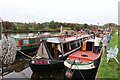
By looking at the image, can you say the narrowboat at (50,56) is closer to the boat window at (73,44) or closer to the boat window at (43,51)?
the boat window at (43,51)

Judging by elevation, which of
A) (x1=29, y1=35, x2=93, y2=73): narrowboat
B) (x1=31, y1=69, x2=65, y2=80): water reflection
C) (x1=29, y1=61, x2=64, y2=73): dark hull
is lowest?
(x1=31, y1=69, x2=65, y2=80): water reflection

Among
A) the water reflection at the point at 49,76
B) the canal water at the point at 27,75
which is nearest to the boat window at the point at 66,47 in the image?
the canal water at the point at 27,75

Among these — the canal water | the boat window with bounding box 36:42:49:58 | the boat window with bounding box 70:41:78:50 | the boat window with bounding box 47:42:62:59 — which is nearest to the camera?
the canal water

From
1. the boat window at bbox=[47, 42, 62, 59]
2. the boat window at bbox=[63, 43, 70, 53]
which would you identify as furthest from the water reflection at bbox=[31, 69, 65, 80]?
Result: the boat window at bbox=[63, 43, 70, 53]

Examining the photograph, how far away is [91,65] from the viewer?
9398 millimetres

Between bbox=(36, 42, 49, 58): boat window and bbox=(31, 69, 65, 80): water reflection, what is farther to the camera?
bbox=(36, 42, 49, 58): boat window

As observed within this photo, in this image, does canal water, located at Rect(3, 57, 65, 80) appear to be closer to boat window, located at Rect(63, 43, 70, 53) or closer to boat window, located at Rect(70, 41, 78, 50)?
boat window, located at Rect(63, 43, 70, 53)

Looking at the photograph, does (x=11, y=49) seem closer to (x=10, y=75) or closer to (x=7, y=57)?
(x=7, y=57)

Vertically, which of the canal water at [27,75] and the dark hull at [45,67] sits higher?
the dark hull at [45,67]

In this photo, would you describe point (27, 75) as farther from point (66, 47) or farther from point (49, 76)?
point (66, 47)

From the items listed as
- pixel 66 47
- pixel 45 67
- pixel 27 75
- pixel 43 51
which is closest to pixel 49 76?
pixel 45 67

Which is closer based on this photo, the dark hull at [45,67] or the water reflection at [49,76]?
the water reflection at [49,76]

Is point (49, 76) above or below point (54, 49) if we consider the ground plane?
below

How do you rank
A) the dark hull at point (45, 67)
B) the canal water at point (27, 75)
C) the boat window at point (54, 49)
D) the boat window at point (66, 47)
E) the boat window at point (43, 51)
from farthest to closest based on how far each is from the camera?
the boat window at point (66, 47), the boat window at point (54, 49), the boat window at point (43, 51), the dark hull at point (45, 67), the canal water at point (27, 75)
